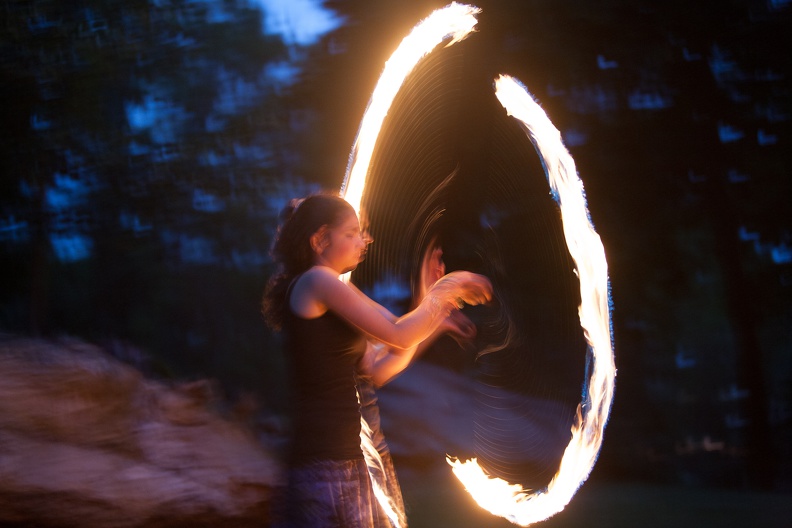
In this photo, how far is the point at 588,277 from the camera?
3869 mm

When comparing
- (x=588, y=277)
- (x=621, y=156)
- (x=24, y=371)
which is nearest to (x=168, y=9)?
(x=621, y=156)

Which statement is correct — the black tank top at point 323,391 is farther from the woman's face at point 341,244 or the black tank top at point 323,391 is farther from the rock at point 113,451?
the rock at point 113,451

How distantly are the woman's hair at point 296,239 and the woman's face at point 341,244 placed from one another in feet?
0.07

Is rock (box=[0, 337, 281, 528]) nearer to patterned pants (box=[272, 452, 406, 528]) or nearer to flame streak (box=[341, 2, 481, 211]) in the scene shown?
flame streak (box=[341, 2, 481, 211])

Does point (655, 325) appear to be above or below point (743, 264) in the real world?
below

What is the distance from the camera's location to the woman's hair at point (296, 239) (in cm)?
248

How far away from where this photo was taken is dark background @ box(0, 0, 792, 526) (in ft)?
28.6

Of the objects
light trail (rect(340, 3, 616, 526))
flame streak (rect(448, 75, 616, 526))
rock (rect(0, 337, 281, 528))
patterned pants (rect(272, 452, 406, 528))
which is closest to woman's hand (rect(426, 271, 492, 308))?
patterned pants (rect(272, 452, 406, 528))

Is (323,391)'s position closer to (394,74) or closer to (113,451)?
(394,74)

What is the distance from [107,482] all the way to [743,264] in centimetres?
757

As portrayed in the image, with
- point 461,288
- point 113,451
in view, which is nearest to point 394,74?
point 461,288

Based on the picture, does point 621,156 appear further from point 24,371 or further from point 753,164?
point 24,371

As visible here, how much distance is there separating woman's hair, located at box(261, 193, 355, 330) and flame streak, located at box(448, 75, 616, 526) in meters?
1.77

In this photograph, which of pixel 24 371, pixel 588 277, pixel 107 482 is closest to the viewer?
pixel 588 277
